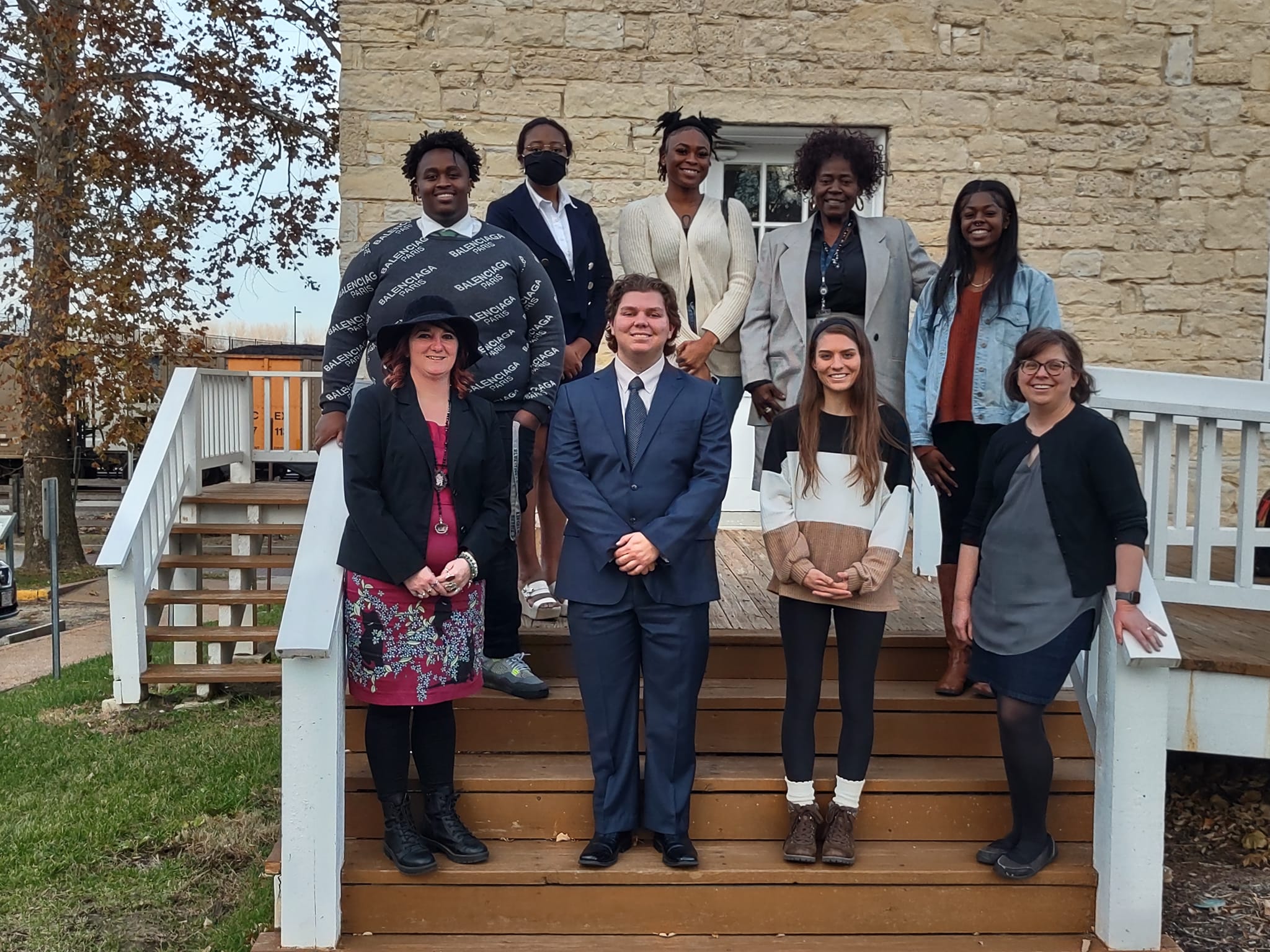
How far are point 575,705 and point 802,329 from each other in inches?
58.3

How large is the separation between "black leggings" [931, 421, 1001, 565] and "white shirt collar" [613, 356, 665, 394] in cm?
Result: 103

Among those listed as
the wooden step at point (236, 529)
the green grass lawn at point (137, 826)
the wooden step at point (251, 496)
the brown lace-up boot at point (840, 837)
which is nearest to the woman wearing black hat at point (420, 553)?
the green grass lawn at point (137, 826)

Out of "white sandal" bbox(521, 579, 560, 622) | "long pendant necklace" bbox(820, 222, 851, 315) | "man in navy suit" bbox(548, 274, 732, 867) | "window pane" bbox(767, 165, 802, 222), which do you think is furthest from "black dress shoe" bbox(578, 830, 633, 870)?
"window pane" bbox(767, 165, 802, 222)

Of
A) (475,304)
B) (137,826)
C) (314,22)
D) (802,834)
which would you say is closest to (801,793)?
(802,834)

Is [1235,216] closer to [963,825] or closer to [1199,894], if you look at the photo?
[1199,894]

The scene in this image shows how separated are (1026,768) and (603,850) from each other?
122 centimetres

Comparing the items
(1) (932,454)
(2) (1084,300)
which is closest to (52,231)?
(2) (1084,300)

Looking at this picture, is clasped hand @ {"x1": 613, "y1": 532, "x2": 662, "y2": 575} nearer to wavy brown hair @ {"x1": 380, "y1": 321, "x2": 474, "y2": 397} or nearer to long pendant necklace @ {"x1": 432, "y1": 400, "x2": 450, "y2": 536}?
long pendant necklace @ {"x1": 432, "y1": 400, "x2": 450, "y2": 536}

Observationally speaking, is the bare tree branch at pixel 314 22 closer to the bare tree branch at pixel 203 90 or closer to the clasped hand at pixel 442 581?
the bare tree branch at pixel 203 90

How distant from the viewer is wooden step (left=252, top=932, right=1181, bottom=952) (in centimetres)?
319

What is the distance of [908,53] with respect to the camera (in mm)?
7230

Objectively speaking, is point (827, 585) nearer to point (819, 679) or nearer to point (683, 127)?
point (819, 679)

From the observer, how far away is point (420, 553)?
124 inches

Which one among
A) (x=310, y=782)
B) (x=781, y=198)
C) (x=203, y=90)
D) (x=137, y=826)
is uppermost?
(x=203, y=90)
